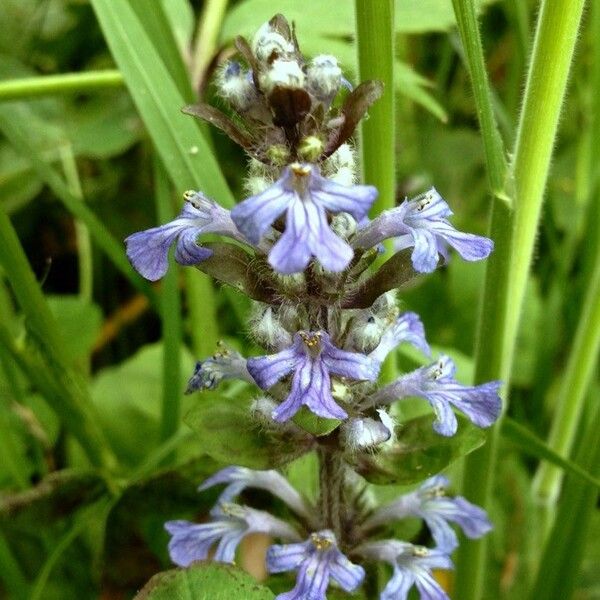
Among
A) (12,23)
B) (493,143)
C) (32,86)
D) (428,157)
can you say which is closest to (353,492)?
(493,143)

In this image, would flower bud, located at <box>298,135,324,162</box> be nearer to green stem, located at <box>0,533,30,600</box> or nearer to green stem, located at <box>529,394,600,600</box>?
green stem, located at <box>529,394,600,600</box>

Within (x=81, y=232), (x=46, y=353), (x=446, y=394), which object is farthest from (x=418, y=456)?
(x=81, y=232)

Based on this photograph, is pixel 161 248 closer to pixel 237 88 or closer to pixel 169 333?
pixel 237 88

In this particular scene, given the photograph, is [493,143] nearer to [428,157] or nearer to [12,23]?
[428,157]

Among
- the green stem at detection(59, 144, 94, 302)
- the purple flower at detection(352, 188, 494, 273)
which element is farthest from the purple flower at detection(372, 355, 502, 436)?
the green stem at detection(59, 144, 94, 302)

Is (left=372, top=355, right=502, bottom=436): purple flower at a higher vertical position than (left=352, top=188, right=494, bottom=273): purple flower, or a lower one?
lower

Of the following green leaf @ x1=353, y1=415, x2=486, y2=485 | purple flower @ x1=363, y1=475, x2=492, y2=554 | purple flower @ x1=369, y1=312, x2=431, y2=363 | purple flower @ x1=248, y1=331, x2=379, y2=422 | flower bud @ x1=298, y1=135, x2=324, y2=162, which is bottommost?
purple flower @ x1=363, y1=475, x2=492, y2=554

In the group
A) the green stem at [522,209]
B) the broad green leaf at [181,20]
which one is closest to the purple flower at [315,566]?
the green stem at [522,209]
